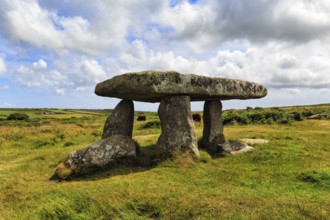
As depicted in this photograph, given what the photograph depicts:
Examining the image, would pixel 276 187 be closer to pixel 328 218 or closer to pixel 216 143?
pixel 328 218

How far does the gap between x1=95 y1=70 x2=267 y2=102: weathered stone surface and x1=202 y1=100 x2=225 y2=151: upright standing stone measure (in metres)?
1.62

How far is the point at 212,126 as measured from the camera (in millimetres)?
16938

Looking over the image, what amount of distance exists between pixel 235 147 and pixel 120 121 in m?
5.79

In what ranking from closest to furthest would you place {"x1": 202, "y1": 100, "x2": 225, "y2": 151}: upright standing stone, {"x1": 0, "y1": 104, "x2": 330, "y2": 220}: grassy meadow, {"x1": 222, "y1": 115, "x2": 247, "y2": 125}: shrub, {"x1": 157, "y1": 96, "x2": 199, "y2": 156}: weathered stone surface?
1. {"x1": 0, "y1": 104, "x2": 330, "y2": 220}: grassy meadow
2. {"x1": 157, "y1": 96, "x2": 199, "y2": 156}: weathered stone surface
3. {"x1": 202, "y1": 100, "x2": 225, "y2": 151}: upright standing stone
4. {"x1": 222, "y1": 115, "x2": 247, "y2": 125}: shrub

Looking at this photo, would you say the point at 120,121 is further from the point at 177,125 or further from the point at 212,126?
the point at 212,126

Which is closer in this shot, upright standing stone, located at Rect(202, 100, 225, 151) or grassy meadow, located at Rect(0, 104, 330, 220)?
grassy meadow, located at Rect(0, 104, 330, 220)

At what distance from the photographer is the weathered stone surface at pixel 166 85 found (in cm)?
1316

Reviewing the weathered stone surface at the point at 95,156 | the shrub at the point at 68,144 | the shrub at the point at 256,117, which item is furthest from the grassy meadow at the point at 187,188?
the shrub at the point at 256,117

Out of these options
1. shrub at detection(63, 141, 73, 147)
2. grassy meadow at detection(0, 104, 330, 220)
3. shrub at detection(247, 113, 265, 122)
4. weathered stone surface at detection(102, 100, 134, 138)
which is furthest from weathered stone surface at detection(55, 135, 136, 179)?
shrub at detection(247, 113, 265, 122)

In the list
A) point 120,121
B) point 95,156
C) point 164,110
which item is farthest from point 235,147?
point 95,156

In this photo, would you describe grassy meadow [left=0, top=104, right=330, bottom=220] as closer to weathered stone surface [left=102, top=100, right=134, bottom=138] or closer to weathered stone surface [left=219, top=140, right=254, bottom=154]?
weathered stone surface [left=219, top=140, right=254, bottom=154]

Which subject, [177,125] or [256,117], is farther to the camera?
[256,117]

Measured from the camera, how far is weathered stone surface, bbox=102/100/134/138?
16.1 meters

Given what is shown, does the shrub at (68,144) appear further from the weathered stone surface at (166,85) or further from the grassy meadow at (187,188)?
the weathered stone surface at (166,85)
